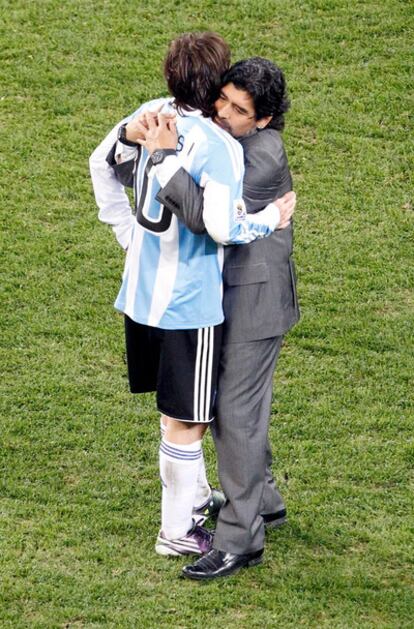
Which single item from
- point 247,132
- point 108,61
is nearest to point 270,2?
point 108,61

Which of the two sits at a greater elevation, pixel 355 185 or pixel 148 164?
pixel 148 164

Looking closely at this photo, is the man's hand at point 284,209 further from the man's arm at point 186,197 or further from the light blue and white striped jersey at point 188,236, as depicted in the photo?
the man's arm at point 186,197

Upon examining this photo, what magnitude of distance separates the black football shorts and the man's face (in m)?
0.81

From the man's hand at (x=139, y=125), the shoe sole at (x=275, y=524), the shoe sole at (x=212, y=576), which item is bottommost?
the shoe sole at (x=212, y=576)

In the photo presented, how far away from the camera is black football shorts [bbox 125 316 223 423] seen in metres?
6.07

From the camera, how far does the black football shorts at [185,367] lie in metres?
6.07

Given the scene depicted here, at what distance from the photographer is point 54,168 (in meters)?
9.81

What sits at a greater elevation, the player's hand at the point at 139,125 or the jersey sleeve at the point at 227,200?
the player's hand at the point at 139,125

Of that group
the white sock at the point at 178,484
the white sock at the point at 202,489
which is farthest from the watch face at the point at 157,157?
the white sock at the point at 202,489

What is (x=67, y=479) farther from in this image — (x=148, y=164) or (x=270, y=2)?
(x=270, y=2)

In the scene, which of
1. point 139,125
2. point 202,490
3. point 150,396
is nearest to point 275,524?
point 202,490

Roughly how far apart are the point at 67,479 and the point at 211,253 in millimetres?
1653

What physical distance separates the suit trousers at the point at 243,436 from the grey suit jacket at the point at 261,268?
0.08 meters

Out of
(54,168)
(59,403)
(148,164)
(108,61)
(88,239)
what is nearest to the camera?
(148,164)
